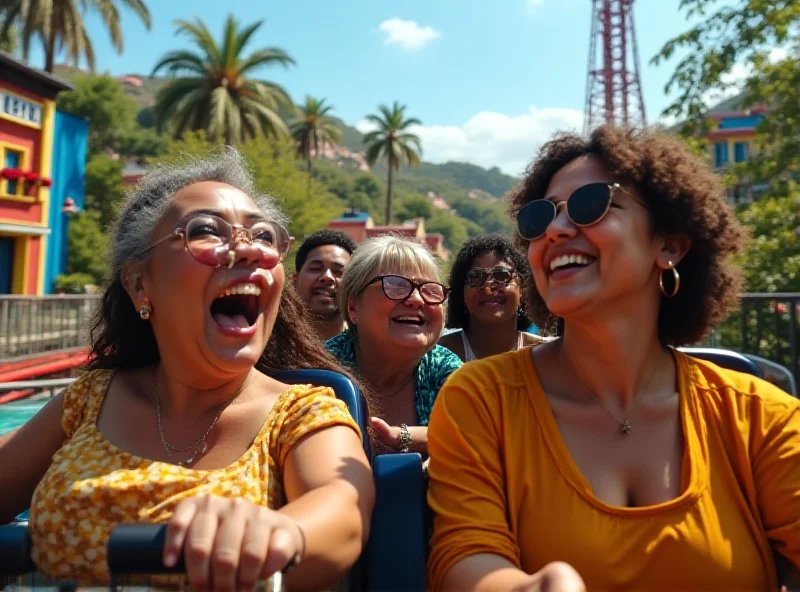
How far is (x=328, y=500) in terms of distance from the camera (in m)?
1.37

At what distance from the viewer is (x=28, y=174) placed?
1698cm

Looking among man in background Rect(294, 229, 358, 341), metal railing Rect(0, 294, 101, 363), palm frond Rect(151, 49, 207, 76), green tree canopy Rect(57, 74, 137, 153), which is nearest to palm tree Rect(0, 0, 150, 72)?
palm frond Rect(151, 49, 207, 76)

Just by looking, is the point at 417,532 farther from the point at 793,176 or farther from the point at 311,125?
the point at 311,125

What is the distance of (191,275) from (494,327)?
217cm

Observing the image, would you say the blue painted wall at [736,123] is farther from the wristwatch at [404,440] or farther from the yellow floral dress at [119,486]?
the yellow floral dress at [119,486]

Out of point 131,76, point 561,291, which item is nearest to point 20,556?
point 561,291

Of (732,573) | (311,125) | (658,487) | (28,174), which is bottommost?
(732,573)

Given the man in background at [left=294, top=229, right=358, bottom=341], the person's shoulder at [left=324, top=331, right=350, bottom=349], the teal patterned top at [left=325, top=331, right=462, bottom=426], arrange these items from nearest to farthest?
1. the teal patterned top at [left=325, top=331, right=462, bottom=426]
2. the person's shoulder at [left=324, top=331, right=350, bottom=349]
3. the man in background at [left=294, top=229, right=358, bottom=341]

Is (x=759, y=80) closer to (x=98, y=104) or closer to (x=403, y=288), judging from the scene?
(x=403, y=288)

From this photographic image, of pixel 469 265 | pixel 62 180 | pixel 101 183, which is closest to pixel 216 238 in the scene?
pixel 469 265

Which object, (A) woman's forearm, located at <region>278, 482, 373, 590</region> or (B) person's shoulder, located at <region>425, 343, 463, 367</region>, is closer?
(A) woman's forearm, located at <region>278, 482, 373, 590</region>

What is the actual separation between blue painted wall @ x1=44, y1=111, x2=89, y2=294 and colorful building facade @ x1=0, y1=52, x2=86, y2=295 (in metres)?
0.03

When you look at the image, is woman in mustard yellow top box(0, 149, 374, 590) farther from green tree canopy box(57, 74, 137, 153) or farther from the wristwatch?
green tree canopy box(57, 74, 137, 153)

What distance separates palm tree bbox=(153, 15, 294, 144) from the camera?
25.2 m
